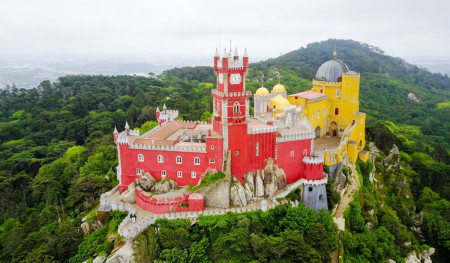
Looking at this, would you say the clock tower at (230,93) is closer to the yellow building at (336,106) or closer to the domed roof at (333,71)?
the yellow building at (336,106)

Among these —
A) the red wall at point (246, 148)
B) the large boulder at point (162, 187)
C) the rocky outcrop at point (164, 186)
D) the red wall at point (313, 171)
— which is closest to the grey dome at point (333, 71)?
the red wall at point (313, 171)

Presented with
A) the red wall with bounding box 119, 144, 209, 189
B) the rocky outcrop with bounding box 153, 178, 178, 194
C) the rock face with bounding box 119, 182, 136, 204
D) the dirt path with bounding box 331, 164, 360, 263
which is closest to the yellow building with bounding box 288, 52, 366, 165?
the dirt path with bounding box 331, 164, 360, 263

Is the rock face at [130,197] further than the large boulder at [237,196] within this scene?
Yes

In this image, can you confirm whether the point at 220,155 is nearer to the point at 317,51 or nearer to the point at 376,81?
the point at 376,81

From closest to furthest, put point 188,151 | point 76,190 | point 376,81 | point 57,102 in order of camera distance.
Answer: point 188,151, point 76,190, point 57,102, point 376,81

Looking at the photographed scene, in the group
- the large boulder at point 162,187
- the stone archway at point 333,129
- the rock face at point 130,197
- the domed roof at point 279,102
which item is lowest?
the rock face at point 130,197

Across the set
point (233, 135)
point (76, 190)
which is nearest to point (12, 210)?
point (76, 190)

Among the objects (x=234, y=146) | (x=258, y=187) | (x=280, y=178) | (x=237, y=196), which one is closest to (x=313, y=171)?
(x=280, y=178)
